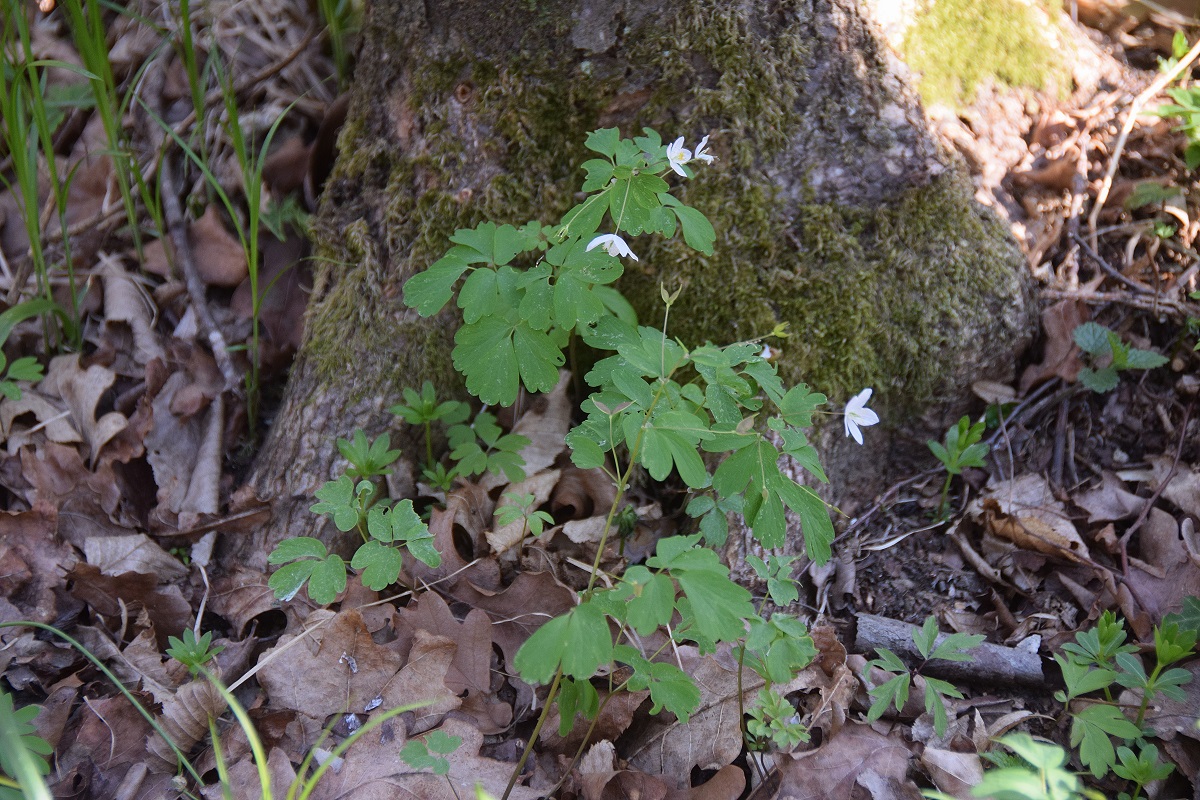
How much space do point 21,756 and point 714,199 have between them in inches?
74.1

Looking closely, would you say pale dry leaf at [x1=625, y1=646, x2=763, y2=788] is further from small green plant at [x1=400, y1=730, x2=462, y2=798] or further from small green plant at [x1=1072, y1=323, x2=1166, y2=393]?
small green plant at [x1=1072, y1=323, x2=1166, y2=393]

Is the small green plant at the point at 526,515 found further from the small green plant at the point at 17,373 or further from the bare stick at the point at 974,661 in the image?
the small green plant at the point at 17,373

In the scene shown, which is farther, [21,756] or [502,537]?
[502,537]

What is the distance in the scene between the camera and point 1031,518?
2.08m

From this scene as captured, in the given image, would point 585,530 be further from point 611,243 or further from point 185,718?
point 185,718

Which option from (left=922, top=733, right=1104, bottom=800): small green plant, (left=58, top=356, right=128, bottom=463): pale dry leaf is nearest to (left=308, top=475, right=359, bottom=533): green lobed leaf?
(left=58, top=356, right=128, bottom=463): pale dry leaf

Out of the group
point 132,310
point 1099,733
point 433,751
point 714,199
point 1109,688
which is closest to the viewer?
point 433,751

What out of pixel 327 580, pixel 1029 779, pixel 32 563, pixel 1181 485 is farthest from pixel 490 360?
pixel 1181 485

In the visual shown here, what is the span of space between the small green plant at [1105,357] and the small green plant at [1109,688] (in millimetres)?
716

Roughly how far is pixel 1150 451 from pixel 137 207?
3.50m

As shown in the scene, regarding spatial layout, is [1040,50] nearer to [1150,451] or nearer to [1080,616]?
[1150,451]

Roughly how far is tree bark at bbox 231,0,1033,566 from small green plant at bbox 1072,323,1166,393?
16 centimetres

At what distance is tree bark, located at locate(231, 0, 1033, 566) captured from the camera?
2.17 m

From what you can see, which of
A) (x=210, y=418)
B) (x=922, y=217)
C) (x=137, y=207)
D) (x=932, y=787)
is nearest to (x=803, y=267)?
(x=922, y=217)
